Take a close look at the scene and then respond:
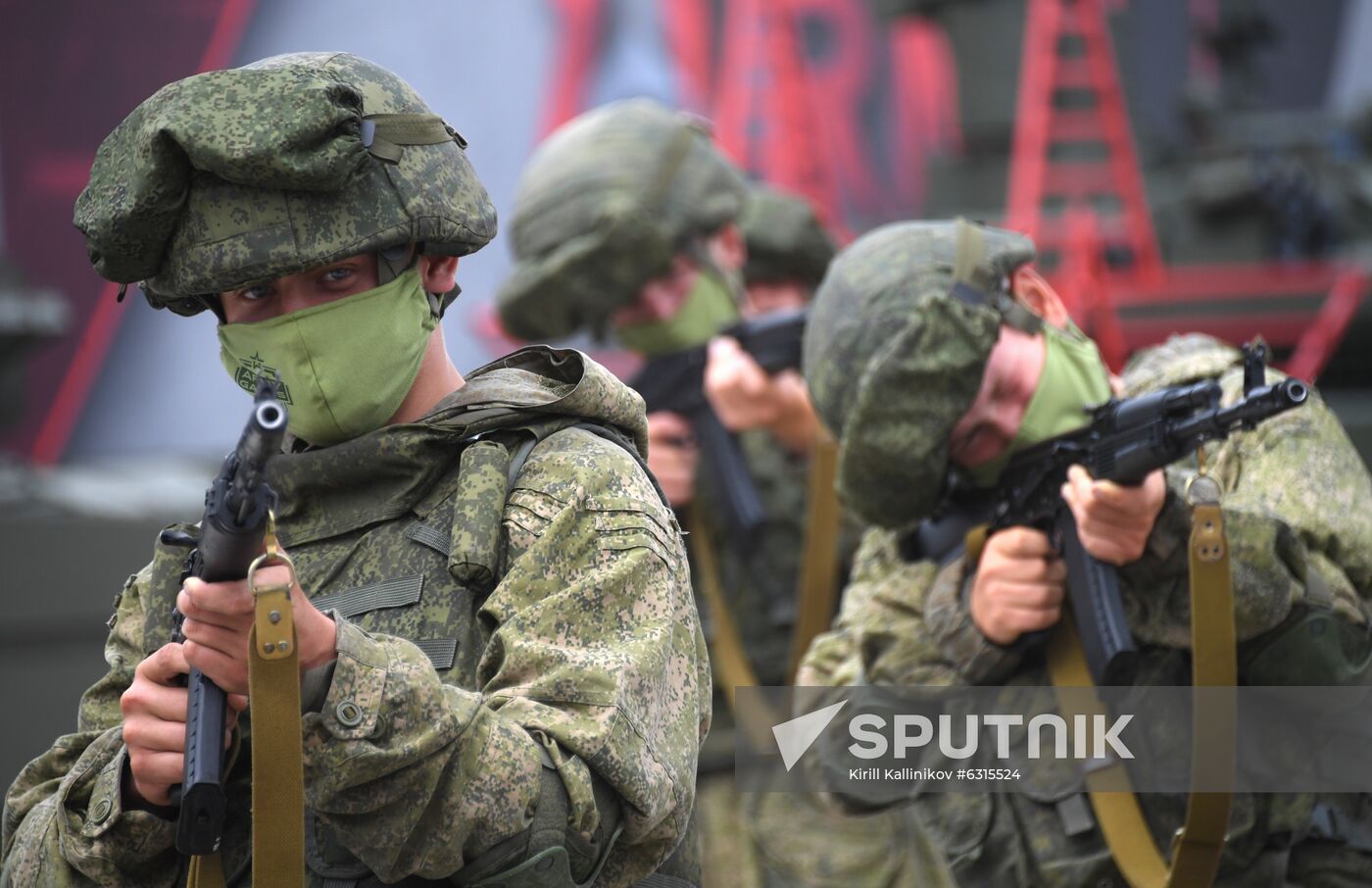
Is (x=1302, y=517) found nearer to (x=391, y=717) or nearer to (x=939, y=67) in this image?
(x=391, y=717)

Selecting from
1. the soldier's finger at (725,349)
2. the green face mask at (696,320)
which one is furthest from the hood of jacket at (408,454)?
the green face mask at (696,320)

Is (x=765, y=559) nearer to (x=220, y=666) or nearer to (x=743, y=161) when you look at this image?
(x=220, y=666)

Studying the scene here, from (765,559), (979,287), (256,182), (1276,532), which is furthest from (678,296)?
(256,182)

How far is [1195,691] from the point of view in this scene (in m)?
3.03

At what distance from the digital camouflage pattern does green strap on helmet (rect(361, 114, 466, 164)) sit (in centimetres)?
148

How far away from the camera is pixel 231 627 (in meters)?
1.88

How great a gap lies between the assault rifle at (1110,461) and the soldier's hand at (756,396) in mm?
1272

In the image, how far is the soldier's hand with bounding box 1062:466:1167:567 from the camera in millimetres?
3025

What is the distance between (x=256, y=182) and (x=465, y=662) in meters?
0.64

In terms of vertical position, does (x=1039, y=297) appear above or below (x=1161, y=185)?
above

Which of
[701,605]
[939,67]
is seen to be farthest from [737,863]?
[939,67]

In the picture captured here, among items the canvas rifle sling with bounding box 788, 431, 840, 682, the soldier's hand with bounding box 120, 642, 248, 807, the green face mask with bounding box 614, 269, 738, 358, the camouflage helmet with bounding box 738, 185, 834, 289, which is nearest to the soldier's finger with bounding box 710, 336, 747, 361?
the green face mask with bounding box 614, 269, 738, 358

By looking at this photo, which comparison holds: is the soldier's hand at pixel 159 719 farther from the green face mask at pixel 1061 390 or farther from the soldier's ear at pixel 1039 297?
the soldier's ear at pixel 1039 297

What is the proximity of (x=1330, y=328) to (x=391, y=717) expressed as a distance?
7.47 metres
